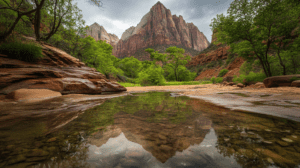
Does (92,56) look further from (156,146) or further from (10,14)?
(156,146)

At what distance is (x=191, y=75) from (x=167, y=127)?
31556mm

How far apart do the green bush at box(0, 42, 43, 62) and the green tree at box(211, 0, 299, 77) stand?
45.7 ft

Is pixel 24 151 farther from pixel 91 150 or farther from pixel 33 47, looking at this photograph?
pixel 33 47

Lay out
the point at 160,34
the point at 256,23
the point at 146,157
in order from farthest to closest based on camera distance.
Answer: the point at 160,34 → the point at 256,23 → the point at 146,157

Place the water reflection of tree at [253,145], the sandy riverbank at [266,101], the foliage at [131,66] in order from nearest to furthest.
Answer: the water reflection of tree at [253,145], the sandy riverbank at [266,101], the foliage at [131,66]

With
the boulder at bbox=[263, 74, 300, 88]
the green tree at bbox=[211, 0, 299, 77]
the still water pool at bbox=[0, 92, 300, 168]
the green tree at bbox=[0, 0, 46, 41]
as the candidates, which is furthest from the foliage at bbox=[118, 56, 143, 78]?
the still water pool at bbox=[0, 92, 300, 168]

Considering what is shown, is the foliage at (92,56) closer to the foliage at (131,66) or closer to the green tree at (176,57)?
the green tree at (176,57)

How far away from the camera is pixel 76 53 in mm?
14531

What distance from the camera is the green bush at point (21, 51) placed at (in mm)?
4586

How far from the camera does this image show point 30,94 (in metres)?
3.63

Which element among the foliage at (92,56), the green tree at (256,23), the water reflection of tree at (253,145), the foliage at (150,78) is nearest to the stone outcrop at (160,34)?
the foliage at (150,78)

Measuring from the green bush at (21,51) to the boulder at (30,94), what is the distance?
232cm

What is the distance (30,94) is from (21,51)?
2.72m

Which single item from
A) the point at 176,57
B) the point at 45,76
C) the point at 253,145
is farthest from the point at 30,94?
the point at 176,57
